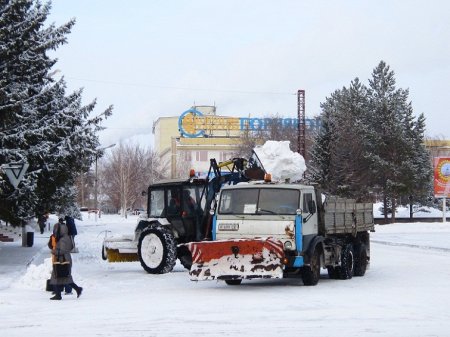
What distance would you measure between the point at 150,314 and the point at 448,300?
18.9ft

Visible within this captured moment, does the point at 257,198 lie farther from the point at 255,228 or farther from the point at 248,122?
the point at 248,122

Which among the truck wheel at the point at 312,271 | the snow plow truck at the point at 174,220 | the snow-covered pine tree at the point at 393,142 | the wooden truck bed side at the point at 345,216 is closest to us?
the truck wheel at the point at 312,271

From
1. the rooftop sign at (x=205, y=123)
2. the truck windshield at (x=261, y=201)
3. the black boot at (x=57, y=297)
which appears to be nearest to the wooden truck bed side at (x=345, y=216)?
the truck windshield at (x=261, y=201)

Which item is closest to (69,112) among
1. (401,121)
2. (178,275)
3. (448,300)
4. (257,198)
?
(178,275)

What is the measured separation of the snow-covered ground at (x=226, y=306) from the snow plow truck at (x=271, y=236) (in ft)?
1.48

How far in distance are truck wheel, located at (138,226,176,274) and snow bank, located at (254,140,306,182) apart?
3.21m

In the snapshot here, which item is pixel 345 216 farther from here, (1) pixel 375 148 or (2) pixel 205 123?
(2) pixel 205 123

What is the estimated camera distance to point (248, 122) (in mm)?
131875

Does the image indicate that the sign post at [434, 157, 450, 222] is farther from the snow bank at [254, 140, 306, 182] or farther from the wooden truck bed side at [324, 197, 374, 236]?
the snow bank at [254, 140, 306, 182]

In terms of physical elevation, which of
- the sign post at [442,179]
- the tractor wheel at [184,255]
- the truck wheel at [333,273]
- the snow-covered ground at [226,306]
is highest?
the sign post at [442,179]

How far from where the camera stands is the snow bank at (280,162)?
23.4 metres

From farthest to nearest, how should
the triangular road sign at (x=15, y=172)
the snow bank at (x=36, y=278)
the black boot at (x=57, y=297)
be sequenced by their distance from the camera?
the triangular road sign at (x=15, y=172) < the snow bank at (x=36, y=278) < the black boot at (x=57, y=297)

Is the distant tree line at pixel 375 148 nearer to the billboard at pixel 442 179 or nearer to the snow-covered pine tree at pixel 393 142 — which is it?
the snow-covered pine tree at pixel 393 142

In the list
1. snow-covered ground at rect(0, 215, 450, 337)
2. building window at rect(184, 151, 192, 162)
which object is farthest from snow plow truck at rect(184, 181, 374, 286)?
building window at rect(184, 151, 192, 162)
